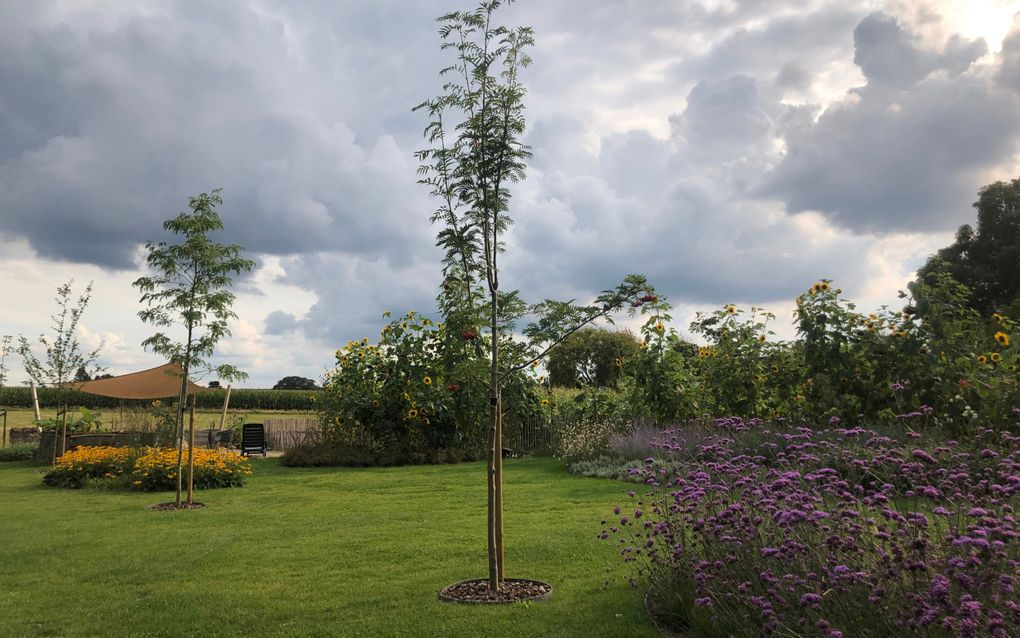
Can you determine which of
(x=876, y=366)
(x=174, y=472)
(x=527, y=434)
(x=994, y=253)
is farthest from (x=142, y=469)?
(x=994, y=253)

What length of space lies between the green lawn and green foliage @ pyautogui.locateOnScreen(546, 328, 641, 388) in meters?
26.0

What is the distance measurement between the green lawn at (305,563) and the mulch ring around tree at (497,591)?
115 mm

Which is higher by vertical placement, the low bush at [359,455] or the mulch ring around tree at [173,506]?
the low bush at [359,455]

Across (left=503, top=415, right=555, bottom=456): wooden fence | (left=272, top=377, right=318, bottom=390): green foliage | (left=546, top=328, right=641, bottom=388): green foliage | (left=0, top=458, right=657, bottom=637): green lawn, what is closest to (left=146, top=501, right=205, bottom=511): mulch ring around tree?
(left=0, top=458, right=657, bottom=637): green lawn

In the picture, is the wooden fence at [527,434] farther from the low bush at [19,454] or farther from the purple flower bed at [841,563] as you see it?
the purple flower bed at [841,563]

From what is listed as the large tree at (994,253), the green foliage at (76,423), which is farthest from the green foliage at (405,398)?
the large tree at (994,253)

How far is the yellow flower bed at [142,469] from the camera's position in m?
11.9

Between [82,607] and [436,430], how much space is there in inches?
425

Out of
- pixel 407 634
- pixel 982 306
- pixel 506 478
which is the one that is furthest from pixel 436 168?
pixel 982 306

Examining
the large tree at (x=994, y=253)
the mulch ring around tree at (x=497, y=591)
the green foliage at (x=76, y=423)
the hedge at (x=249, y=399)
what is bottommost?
the mulch ring around tree at (x=497, y=591)

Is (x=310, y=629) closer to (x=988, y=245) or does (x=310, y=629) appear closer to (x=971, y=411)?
(x=971, y=411)

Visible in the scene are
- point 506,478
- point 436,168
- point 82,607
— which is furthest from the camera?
point 506,478

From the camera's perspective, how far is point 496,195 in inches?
214

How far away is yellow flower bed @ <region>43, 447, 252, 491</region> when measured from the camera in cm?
1188
